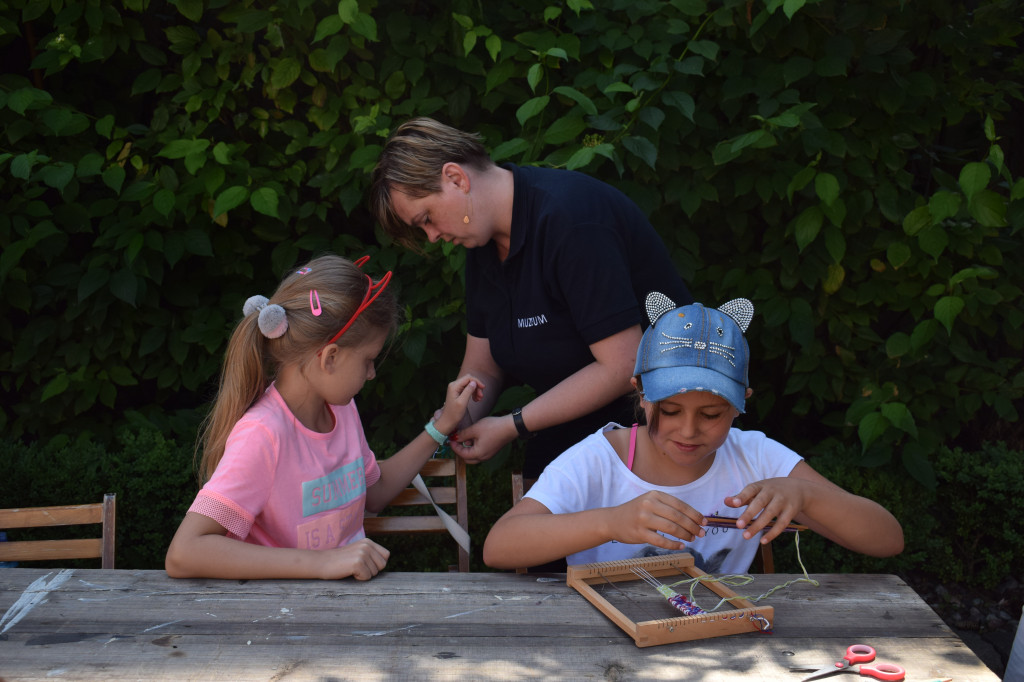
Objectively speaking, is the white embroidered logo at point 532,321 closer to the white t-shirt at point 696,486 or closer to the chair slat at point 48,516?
the white t-shirt at point 696,486

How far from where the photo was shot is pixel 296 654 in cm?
162

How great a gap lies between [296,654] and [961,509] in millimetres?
2968

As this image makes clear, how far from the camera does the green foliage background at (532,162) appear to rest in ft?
10.6

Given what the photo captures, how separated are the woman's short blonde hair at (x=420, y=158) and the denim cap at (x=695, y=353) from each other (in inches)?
27.0

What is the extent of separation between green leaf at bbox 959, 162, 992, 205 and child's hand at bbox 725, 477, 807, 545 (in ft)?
5.33

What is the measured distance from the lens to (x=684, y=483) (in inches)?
87.6

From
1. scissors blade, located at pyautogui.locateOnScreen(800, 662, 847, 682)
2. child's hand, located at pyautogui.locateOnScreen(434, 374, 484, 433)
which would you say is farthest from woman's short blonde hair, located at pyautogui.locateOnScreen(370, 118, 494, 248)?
scissors blade, located at pyautogui.locateOnScreen(800, 662, 847, 682)

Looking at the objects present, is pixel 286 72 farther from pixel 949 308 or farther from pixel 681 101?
pixel 949 308

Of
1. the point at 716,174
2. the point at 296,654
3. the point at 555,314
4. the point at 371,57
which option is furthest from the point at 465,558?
the point at 371,57

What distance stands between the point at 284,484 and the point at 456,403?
591mm

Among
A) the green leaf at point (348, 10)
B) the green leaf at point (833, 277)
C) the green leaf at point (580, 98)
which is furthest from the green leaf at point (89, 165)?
the green leaf at point (833, 277)

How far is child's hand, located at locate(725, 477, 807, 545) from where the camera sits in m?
1.83

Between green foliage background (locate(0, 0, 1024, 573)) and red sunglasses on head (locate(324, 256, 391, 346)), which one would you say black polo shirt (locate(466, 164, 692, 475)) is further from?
green foliage background (locate(0, 0, 1024, 573))

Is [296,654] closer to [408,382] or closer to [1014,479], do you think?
[408,382]
